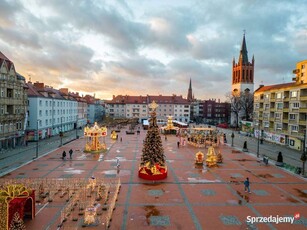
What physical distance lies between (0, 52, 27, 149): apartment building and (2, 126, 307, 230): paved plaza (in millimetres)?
11659

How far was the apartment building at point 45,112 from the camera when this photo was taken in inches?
2089

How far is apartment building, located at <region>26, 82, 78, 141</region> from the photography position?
174ft

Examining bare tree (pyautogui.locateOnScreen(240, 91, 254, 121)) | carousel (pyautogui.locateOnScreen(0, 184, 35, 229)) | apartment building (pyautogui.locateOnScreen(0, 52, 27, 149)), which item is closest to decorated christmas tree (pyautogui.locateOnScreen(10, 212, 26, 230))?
carousel (pyautogui.locateOnScreen(0, 184, 35, 229))

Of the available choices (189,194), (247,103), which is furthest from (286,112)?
(247,103)

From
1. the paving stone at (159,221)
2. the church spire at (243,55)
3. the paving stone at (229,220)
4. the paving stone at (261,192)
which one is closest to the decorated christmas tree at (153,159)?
the paving stone at (159,221)

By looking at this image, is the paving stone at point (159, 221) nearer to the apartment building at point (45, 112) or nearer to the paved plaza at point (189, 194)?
the paved plaza at point (189, 194)

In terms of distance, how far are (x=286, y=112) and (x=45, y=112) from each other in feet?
177

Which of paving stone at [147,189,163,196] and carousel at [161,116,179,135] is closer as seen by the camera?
paving stone at [147,189,163,196]

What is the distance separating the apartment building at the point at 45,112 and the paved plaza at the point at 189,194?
858 inches

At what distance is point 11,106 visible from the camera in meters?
42.9

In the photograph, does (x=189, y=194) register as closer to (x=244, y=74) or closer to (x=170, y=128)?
(x=170, y=128)

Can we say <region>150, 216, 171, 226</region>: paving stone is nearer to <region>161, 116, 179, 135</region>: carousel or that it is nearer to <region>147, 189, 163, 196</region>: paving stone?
<region>147, 189, 163, 196</region>: paving stone

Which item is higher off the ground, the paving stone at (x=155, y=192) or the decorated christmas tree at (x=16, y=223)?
the decorated christmas tree at (x=16, y=223)

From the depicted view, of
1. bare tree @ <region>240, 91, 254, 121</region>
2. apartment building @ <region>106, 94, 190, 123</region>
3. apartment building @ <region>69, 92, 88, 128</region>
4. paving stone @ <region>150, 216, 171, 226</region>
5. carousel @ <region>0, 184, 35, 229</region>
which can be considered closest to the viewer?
carousel @ <region>0, 184, 35, 229</region>
